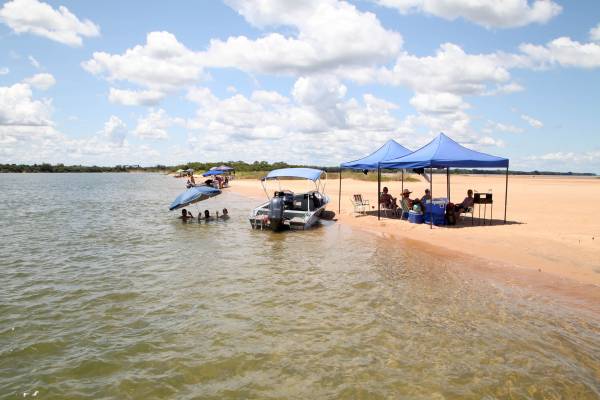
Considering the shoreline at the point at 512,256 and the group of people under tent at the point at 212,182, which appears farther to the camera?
the group of people under tent at the point at 212,182

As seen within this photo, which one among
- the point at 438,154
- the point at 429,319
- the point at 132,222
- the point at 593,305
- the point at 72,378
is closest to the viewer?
the point at 72,378

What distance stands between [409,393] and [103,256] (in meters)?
11.4

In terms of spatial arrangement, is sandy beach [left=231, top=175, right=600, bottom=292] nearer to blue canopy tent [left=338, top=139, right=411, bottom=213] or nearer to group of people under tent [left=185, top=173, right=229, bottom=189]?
blue canopy tent [left=338, top=139, right=411, bottom=213]

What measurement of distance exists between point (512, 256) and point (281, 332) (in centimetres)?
852

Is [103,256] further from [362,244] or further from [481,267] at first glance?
[481,267]

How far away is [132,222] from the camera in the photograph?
21.5m

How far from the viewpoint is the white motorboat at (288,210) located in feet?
57.2

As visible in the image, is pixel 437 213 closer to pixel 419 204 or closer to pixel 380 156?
pixel 419 204

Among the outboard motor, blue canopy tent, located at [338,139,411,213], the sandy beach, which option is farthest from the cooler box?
the outboard motor

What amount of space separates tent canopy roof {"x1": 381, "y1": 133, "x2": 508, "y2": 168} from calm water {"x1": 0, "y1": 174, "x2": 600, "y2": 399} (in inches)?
218

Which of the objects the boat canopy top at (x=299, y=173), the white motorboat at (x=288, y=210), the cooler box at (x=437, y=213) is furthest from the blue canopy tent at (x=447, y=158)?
the white motorboat at (x=288, y=210)

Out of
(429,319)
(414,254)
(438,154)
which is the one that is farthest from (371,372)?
(438,154)

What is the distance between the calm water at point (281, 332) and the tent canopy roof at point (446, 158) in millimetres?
5532

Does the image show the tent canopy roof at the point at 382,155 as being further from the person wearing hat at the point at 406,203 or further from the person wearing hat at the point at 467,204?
the person wearing hat at the point at 467,204
